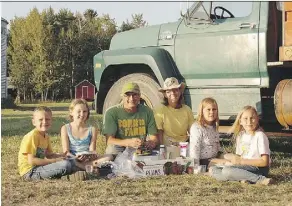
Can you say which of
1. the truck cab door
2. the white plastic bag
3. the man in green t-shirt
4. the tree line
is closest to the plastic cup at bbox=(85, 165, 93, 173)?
the white plastic bag

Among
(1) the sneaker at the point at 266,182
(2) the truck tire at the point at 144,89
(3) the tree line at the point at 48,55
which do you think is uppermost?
(3) the tree line at the point at 48,55

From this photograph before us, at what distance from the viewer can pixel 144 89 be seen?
22.6ft

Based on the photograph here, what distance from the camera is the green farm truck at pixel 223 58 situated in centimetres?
615

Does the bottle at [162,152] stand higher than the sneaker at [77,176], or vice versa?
the bottle at [162,152]

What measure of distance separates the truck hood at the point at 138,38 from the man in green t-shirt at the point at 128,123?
1.74 meters

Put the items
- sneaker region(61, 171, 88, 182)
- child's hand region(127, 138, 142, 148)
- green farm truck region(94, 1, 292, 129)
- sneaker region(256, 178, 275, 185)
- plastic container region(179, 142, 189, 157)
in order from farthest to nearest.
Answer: green farm truck region(94, 1, 292, 129) → plastic container region(179, 142, 189, 157) → child's hand region(127, 138, 142, 148) → sneaker region(61, 171, 88, 182) → sneaker region(256, 178, 275, 185)

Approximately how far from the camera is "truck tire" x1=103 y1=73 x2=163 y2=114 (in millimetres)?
6812

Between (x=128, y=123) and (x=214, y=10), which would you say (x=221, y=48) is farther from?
(x=128, y=123)

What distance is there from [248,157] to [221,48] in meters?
1.85

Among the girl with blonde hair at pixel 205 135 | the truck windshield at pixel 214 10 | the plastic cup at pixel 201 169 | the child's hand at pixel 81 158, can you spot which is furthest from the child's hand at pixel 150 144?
the truck windshield at pixel 214 10

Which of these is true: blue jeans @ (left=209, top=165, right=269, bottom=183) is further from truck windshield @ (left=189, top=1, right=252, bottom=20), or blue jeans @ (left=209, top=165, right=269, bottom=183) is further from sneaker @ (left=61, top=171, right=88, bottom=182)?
truck windshield @ (left=189, top=1, right=252, bottom=20)

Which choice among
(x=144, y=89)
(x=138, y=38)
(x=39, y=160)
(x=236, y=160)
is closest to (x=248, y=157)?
(x=236, y=160)

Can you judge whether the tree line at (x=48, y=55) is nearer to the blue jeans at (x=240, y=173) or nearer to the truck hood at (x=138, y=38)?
the truck hood at (x=138, y=38)

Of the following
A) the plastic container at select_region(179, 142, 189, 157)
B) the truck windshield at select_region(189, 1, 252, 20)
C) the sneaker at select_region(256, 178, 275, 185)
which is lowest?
the sneaker at select_region(256, 178, 275, 185)
